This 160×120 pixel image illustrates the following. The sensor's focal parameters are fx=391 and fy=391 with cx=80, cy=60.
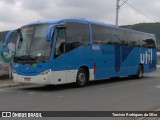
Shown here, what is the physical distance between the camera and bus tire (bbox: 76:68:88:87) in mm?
18797

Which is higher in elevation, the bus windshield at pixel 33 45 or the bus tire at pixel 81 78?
the bus windshield at pixel 33 45

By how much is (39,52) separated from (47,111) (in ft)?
20.0

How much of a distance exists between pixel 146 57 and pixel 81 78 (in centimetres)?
1078

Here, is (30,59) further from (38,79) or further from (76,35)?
(76,35)

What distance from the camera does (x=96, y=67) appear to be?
814 inches

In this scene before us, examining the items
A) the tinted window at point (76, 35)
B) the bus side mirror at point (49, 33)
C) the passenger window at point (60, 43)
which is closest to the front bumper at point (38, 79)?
the passenger window at point (60, 43)

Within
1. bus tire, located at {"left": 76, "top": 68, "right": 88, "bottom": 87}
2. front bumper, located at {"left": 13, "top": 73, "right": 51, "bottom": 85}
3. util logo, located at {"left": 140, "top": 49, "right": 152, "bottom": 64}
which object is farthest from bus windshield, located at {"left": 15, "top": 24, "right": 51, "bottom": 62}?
util logo, located at {"left": 140, "top": 49, "right": 152, "bottom": 64}

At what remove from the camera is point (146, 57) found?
28609 mm

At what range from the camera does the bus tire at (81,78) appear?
61.7 feet

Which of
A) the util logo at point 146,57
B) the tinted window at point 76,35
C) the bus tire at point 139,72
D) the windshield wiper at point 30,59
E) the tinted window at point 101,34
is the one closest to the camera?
the windshield wiper at point 30,59

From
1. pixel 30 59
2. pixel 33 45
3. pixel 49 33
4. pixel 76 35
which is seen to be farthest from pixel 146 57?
pixel 49 33

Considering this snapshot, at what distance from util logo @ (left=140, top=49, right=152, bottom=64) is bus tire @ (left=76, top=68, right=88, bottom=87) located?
29.7 ft

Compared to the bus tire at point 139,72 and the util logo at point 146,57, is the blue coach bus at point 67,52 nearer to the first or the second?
the bus tire at point 139,72

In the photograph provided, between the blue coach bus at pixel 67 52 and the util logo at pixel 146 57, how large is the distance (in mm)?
3830
